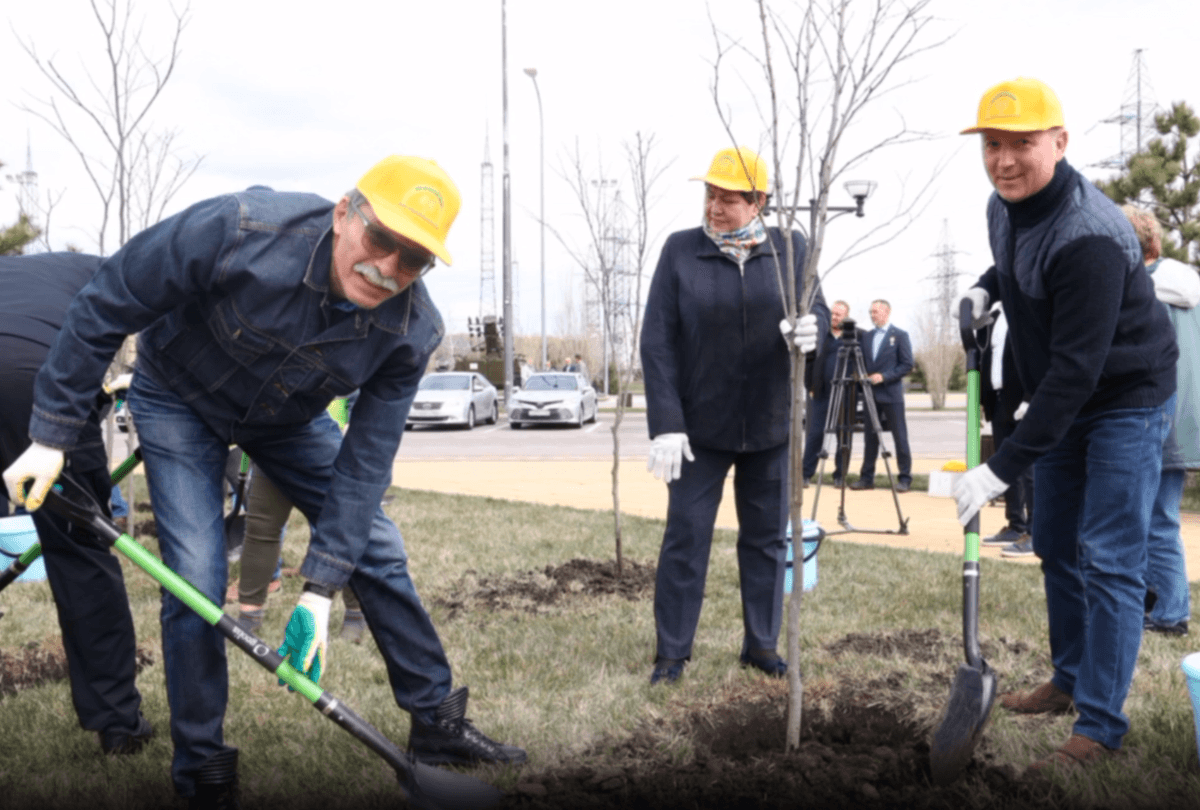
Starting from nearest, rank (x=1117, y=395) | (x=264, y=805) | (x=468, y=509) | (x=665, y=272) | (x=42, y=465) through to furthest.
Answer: (x=42, y=465), (x=264, y=805), (x=1117, y=395), (x=665, y=272), (x=468, y=509)

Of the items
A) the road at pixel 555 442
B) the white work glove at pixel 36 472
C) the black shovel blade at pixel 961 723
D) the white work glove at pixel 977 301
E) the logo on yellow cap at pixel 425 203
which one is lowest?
the road at pixel 555 442

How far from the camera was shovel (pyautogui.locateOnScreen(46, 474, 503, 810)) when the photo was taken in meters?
2.53

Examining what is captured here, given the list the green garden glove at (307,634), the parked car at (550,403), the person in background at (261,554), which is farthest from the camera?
the parked car at (550,403)

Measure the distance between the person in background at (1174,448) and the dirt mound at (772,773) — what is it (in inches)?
71.3

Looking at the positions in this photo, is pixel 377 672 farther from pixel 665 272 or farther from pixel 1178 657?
pixel 1178 657

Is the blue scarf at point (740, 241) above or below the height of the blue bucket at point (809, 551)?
above

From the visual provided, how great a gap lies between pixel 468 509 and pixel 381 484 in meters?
6.12

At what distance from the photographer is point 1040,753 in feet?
9.87

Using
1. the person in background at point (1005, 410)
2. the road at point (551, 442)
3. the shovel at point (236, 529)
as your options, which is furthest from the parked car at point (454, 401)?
the person in background at point (1005, 410)

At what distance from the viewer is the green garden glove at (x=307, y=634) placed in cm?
257

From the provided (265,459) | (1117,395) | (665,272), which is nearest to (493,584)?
(665,272)

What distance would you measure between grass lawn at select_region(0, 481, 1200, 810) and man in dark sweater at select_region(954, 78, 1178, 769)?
375mm

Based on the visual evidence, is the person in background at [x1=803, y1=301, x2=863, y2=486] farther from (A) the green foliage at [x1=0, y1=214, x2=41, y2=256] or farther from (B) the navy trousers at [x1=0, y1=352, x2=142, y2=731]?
(B) the navy trousers at [x1=0, y1=352, x2=142, y2=731]

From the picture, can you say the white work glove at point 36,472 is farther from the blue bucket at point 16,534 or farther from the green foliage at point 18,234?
the green foliage at point 18,234
